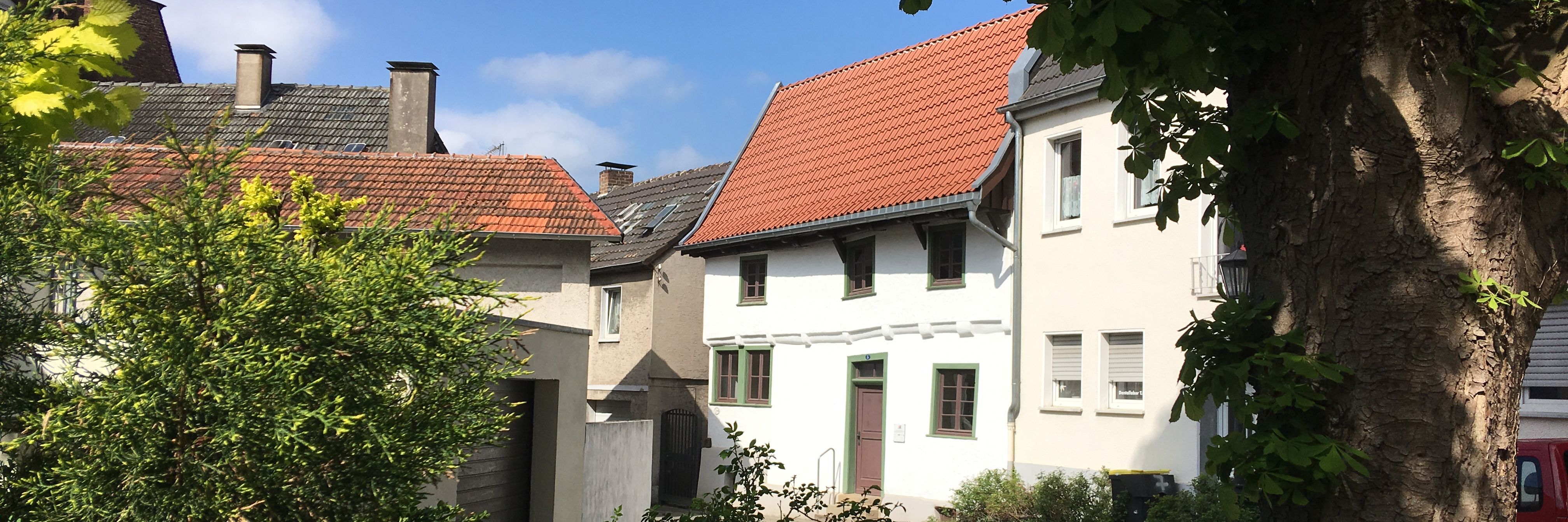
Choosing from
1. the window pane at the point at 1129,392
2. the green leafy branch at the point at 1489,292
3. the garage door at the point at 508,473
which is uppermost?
the green leafy branch at the point at 1489,292

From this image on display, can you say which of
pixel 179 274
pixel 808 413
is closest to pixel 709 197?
pixel 808 413

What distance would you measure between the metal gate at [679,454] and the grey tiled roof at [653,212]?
3687mm

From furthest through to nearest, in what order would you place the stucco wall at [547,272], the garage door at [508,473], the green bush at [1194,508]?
the stucco wall at [547,272] → the green bush at [1194,508] → the garage door at [508,473]

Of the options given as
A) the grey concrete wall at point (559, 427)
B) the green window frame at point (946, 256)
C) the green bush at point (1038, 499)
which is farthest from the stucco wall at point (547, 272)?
the green bush at point (1038, 499)

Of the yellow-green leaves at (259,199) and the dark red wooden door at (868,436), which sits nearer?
the yellow-green leaves at (259,199)

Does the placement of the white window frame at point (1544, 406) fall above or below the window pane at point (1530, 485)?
above

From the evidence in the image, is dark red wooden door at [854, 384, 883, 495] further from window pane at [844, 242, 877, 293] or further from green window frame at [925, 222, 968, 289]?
green window frame at [925, 222, 968, 289]

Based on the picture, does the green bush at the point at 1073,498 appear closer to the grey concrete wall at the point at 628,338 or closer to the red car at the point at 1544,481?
the red car at the point at 1544,481

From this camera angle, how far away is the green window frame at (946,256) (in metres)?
21.7

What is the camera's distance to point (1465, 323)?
411cm

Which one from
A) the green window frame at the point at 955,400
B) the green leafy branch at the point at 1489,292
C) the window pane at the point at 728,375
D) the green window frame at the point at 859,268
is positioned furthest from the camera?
the window pane at the point at 728,375

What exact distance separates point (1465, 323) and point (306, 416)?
389 cm

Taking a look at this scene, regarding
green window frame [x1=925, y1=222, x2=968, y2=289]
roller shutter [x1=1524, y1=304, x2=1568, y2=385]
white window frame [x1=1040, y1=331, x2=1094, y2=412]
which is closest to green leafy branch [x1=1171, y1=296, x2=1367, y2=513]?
roller shutter [x1=1524, y1=304, x2=1568, y2=385]

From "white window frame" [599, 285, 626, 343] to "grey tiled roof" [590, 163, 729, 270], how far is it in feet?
2.21
